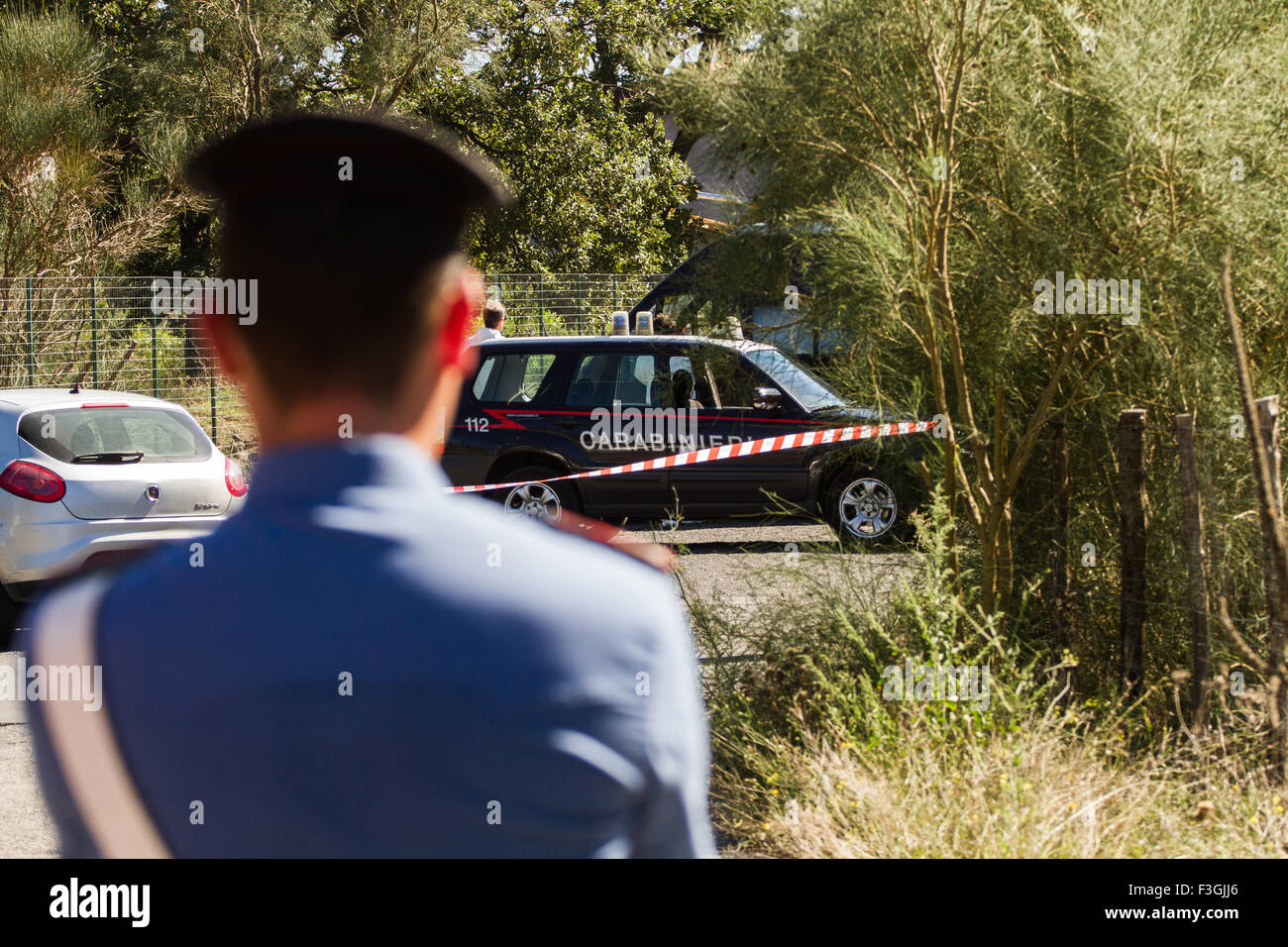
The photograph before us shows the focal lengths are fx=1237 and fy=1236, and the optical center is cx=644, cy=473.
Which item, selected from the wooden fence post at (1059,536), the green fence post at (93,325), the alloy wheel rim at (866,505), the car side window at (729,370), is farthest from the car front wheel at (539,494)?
the green fence post at (93,325)

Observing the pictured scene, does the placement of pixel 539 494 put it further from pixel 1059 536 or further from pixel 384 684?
pixel 384 684

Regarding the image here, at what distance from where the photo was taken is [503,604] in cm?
102

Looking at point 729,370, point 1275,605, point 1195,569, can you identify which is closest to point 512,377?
point 729,370

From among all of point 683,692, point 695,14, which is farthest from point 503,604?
point 695,14

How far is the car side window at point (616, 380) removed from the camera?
11609 mm

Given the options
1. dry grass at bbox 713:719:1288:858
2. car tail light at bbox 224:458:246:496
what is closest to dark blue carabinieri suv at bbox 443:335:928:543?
car tail light at bbox 224:458:246:496

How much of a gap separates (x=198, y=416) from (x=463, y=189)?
16.6 m

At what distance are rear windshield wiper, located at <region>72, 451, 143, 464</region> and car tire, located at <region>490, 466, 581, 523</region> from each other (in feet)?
12.4

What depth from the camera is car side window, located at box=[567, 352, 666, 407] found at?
1161 cm

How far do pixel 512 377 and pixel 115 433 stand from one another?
405 cm

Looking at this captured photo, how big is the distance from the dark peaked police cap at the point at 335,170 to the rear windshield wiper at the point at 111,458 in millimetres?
8035

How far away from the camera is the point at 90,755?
106 cm
